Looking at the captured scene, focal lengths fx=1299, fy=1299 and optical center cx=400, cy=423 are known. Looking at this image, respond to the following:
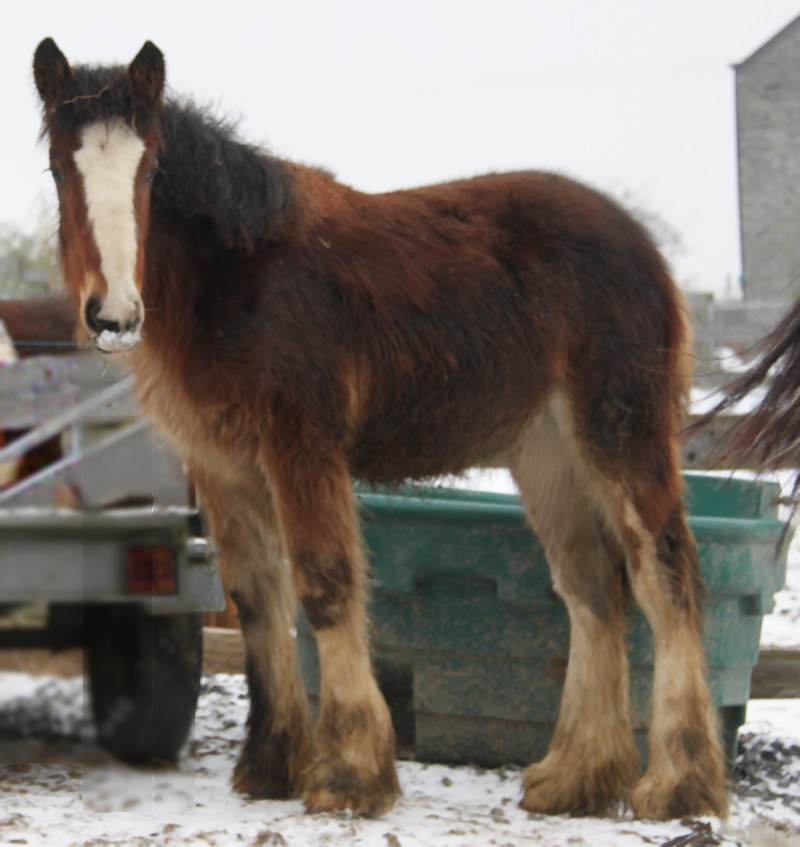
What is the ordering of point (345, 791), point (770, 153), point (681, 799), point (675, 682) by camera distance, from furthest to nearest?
point (770, 153), point (675, 682), point (681, 799), point (345, 791)

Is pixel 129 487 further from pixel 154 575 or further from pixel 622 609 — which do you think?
pixel 622 609

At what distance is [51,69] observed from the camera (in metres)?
4.05

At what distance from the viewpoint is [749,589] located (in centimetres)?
503

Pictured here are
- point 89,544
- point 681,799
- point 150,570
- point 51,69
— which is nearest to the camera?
point 89,544

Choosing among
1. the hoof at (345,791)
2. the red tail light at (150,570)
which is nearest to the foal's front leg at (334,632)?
the hoof at (345,791)

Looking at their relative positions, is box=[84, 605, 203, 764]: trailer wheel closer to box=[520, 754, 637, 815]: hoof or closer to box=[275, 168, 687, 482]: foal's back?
box=[275, 168, 687, 482]: foal's back

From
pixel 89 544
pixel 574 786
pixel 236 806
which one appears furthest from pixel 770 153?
pixel 89 544

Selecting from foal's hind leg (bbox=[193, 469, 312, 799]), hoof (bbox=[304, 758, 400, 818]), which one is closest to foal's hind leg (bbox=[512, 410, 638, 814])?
hoof (bbox=[304, 758, 400, 818])

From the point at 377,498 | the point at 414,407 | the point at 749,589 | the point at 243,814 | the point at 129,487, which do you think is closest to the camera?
the point at 129,487

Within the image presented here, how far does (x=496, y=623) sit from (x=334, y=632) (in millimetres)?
952

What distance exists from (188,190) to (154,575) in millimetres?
2031

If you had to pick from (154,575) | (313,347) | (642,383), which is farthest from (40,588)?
(642,383)

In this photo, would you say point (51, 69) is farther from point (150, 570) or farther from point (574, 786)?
point (574, 786)

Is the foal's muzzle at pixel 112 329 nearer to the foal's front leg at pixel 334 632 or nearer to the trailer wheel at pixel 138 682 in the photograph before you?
the foal's front leg at pixel 334 632
